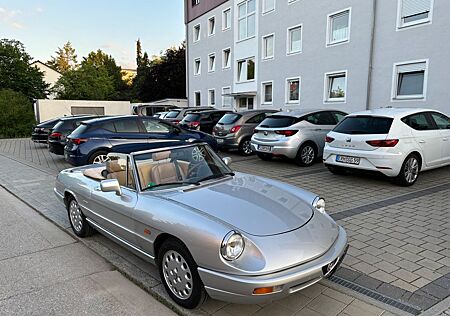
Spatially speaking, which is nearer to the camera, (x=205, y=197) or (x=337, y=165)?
(x=205, y=197)

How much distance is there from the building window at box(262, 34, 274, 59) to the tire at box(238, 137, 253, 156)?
33.7 feet

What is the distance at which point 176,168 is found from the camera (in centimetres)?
372

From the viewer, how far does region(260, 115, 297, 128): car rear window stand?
931 cm

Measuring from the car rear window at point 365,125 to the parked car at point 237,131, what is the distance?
4.53 meters

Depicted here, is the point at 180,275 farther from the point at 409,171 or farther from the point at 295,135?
the point at 295,135

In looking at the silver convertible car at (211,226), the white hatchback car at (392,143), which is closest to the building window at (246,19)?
the white hatchback car at (392,143)

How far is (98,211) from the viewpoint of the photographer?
13.0 feet

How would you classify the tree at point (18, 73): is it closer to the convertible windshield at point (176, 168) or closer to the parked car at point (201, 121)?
the parked car at point (201, 121)

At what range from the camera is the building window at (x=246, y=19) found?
2169 centimetres

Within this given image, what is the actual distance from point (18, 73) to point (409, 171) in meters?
45.7

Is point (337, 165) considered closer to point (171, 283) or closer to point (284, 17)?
point (171, 283)

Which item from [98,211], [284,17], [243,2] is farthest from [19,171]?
[243,2]

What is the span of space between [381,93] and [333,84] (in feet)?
9.55

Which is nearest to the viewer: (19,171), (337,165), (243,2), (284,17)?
(337,165)
